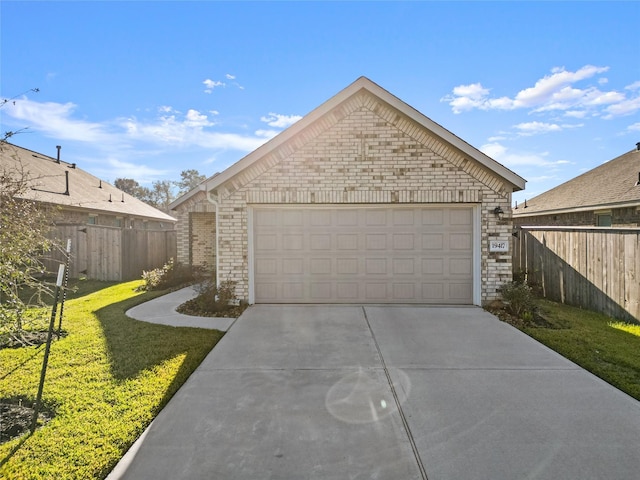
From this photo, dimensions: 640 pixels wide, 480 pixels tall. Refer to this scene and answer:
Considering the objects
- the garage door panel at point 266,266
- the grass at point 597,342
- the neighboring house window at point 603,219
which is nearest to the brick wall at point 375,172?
the garage door panel at point 266,266

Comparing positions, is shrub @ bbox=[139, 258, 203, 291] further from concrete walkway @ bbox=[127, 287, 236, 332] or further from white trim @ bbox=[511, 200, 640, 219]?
white trim @ bbox=[511, 200, 640, 219]

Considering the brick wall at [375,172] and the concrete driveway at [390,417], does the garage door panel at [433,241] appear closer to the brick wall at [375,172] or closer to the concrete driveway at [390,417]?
the brick wall at [375,172]

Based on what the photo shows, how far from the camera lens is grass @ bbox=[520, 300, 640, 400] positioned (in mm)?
4470

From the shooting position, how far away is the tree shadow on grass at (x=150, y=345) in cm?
461

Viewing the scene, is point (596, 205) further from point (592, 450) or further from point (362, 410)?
point (362, 410)

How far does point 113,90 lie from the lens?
11391 mm

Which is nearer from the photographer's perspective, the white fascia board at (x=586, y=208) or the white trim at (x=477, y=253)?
the white trim at (x=477, y=253)

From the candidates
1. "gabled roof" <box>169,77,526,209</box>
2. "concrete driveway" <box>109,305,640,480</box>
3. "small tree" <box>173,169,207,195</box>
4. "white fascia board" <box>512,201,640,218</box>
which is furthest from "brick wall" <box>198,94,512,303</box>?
"small tree" <box>173,169,207,195</box>

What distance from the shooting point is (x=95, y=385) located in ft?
13.6

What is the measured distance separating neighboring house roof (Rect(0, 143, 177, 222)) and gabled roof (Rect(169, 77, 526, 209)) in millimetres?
8367

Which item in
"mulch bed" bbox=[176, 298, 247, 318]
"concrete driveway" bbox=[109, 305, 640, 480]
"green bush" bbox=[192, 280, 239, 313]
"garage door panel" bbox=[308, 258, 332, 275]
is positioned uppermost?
"garage door panel" bbox=[308, 258, 332, 275]

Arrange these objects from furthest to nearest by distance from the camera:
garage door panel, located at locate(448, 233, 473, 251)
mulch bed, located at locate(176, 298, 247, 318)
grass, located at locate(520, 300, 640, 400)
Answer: garage door panel, located at locate(448, 233, 473, 251)
mulch bed, located at locate(176, 298, 247, 318)
grass, located at locate(520, 300, 640, 400)

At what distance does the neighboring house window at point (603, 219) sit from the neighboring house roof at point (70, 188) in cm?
2026

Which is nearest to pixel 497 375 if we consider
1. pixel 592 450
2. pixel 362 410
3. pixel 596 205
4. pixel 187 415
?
pixel 592 450
